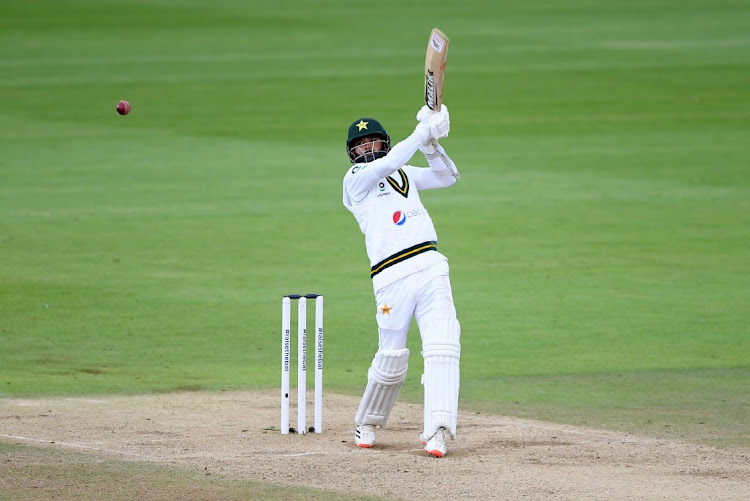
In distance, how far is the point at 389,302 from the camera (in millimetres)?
8180

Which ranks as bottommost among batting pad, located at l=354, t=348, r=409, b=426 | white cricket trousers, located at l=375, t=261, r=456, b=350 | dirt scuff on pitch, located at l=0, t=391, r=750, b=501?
dirt scuff on pitch, located at l=0, t=391, r=750, b=501

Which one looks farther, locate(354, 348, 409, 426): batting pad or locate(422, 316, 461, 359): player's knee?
locate(354, 348, 409, 426): batting pad

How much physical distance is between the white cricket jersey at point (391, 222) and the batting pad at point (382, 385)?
1.49ft

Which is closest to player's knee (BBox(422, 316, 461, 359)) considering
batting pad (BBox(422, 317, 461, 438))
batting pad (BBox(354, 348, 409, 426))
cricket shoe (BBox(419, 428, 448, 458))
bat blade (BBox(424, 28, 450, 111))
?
batting pad (BBox(422, 317, 461, 438))

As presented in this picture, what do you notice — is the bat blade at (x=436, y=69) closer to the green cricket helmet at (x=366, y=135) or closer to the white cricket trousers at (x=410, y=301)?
the green cricket helmet at (x=366, y=135)

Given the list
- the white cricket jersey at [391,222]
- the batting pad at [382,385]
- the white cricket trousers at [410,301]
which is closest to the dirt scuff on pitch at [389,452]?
the batting pad at [382,385]

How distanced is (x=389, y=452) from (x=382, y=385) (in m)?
0.43

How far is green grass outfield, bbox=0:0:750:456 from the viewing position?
11422 mm

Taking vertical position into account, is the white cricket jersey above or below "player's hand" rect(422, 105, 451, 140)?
below

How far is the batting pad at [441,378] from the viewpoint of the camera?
791 cm

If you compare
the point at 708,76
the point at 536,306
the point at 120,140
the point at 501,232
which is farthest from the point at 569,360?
the point at 708,76

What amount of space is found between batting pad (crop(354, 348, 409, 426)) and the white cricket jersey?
45 centimetres

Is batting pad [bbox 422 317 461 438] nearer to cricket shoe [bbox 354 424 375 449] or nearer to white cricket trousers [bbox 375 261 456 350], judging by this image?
white cricket trousers [bbox 375 261 456 350]

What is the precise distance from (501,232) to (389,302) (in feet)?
32.5
